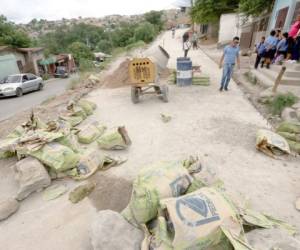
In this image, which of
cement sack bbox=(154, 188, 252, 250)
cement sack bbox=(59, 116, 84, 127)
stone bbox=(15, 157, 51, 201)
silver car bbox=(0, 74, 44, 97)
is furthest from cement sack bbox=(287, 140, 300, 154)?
silver car bbox=(0, 74, 44, 97)

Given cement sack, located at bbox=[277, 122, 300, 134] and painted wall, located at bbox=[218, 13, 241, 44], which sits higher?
painted wall, located at bbox=[218, 13, 241, 44]

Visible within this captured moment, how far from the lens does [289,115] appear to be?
4.69 metres

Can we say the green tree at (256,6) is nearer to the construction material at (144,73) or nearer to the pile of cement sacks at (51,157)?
the construction material at (144,73)

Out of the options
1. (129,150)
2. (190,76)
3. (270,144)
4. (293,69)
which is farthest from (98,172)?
(293,69)

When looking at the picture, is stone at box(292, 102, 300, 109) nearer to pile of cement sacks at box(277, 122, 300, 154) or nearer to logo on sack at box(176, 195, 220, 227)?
pile of cement sacks at box(277, 122, 300, 154)

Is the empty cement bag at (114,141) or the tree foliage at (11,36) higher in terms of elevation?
the tree foliage at (11,36)

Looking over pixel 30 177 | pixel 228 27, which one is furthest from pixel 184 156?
pixel 228 27

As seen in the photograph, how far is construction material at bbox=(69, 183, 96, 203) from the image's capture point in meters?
2.89

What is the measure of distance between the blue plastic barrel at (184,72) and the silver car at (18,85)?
10.0 m

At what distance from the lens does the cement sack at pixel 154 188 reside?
2133 millimetres

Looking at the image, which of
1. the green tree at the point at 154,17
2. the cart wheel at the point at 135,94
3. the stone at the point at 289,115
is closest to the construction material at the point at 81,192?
the cart wheel at the point at 135,94

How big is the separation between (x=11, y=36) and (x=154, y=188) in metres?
26.9

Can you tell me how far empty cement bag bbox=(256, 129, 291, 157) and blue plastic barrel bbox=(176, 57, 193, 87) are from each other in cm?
421

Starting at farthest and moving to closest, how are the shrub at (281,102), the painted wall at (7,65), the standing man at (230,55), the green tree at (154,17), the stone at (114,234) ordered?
the green tree at (154,17), the painted wall at (7,65), the standing man at (230,55), the shrub at (281,102), the stone at (114,234)
